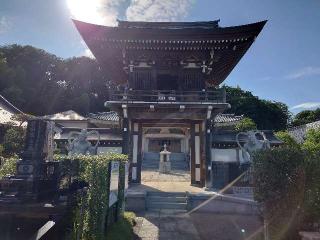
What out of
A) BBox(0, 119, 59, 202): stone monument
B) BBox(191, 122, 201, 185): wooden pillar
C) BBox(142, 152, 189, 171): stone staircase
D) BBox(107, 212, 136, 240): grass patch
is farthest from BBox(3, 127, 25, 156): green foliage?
BBox(107, 212, 136, 240): grass patch

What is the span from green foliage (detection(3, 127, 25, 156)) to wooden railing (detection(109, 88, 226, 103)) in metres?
10.5

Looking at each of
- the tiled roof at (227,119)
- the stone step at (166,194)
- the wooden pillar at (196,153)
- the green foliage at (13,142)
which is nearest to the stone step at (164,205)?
the stone step at (166,194)

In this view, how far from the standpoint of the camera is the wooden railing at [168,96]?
15.8 metres

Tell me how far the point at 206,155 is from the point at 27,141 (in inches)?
430

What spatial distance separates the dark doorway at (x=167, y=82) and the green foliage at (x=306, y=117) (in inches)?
2329

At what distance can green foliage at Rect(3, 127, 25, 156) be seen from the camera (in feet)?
70.1

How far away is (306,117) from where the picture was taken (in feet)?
228

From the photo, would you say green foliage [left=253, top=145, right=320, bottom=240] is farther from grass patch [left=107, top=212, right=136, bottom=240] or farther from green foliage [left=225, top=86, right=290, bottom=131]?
green foliage [left=225, top=86, right=290, bottom=131]

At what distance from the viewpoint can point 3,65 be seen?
4519 cm

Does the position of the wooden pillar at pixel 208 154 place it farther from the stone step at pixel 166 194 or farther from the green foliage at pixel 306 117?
the green foliage at pixel 306 117

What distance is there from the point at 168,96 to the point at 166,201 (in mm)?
5957

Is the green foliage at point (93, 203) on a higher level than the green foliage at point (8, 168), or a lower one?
lower

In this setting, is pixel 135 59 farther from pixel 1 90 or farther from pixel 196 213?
pixel 1 90

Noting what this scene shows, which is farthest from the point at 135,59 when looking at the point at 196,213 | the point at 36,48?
the point at 36,48
